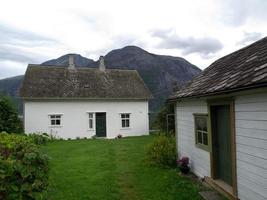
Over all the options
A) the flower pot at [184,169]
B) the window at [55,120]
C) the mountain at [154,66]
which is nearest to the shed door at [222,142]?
the flower pot at [184,169]

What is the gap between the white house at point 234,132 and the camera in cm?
630

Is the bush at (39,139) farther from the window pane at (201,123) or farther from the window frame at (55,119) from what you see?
the window pane at (201,123)

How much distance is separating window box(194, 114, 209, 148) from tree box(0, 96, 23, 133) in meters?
16.9

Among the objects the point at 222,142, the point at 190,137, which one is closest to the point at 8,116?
Answer: the point at 190,137

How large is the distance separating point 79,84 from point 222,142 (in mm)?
22005

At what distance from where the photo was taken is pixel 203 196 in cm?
836

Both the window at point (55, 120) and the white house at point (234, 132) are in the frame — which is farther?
the window at point (55, 120)

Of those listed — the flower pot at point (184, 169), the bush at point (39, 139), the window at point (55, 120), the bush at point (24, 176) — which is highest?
the window at point (55, 120)

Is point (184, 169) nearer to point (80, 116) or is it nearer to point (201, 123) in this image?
point (201, 123)

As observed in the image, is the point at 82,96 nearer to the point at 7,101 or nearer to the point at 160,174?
the point at 7,101

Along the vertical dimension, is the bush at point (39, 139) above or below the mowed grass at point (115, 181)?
above

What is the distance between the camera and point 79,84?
96.8ft

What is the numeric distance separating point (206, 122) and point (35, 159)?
619cm

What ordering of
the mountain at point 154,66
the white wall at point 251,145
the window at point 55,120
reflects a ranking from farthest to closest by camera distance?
the mountain at point 154,66 → the window at point 55,120 → the white wall at point 251,145
